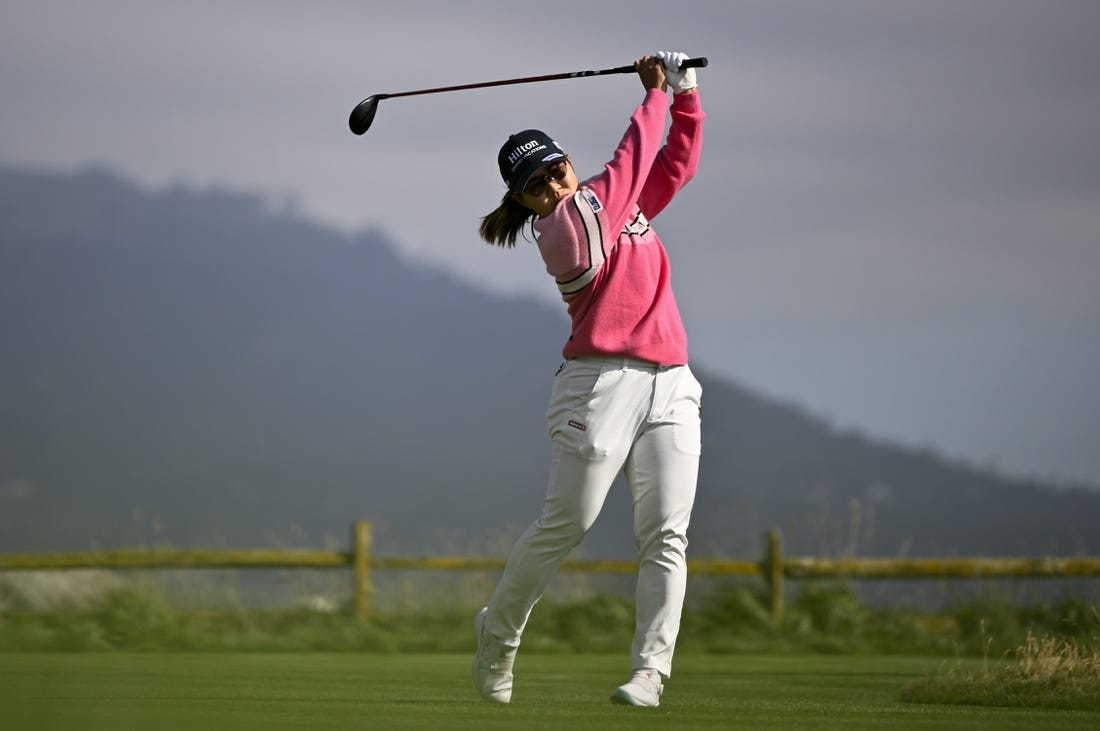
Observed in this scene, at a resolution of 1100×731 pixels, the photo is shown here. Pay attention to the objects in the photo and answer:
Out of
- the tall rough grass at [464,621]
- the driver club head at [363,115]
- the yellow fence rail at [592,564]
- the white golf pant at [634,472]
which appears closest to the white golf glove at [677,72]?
the white golf pant at [634,472]

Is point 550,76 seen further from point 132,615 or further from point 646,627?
point 132,615

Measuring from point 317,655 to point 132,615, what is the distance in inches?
77.1

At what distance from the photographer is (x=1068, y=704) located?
16.2ft

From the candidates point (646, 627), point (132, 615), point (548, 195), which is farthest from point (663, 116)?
point (132, 615)

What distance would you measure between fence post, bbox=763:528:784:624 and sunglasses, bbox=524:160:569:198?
6.66m

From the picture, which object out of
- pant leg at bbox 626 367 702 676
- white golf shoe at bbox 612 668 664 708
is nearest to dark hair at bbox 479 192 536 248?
pant leg at bbox 626 367 702 676

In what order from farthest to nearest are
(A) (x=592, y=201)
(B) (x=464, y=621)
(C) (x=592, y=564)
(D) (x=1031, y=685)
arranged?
(C) (x=592, y=564) < (B) (x=464, y=621) < (D) (x=1031, y=685) < (A) (x=592, y=201)

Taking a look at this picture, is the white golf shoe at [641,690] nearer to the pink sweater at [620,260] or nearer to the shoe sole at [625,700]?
the shoe sole at [625,700]

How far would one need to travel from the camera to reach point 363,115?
5.64m

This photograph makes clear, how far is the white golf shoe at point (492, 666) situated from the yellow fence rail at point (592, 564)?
19.6 ft

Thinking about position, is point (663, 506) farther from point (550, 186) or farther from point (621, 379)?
point (550, 186)

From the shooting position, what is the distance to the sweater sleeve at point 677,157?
4.84 meters

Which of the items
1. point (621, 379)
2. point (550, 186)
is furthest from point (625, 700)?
point (550, 186)

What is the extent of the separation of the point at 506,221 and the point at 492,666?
143 cm
